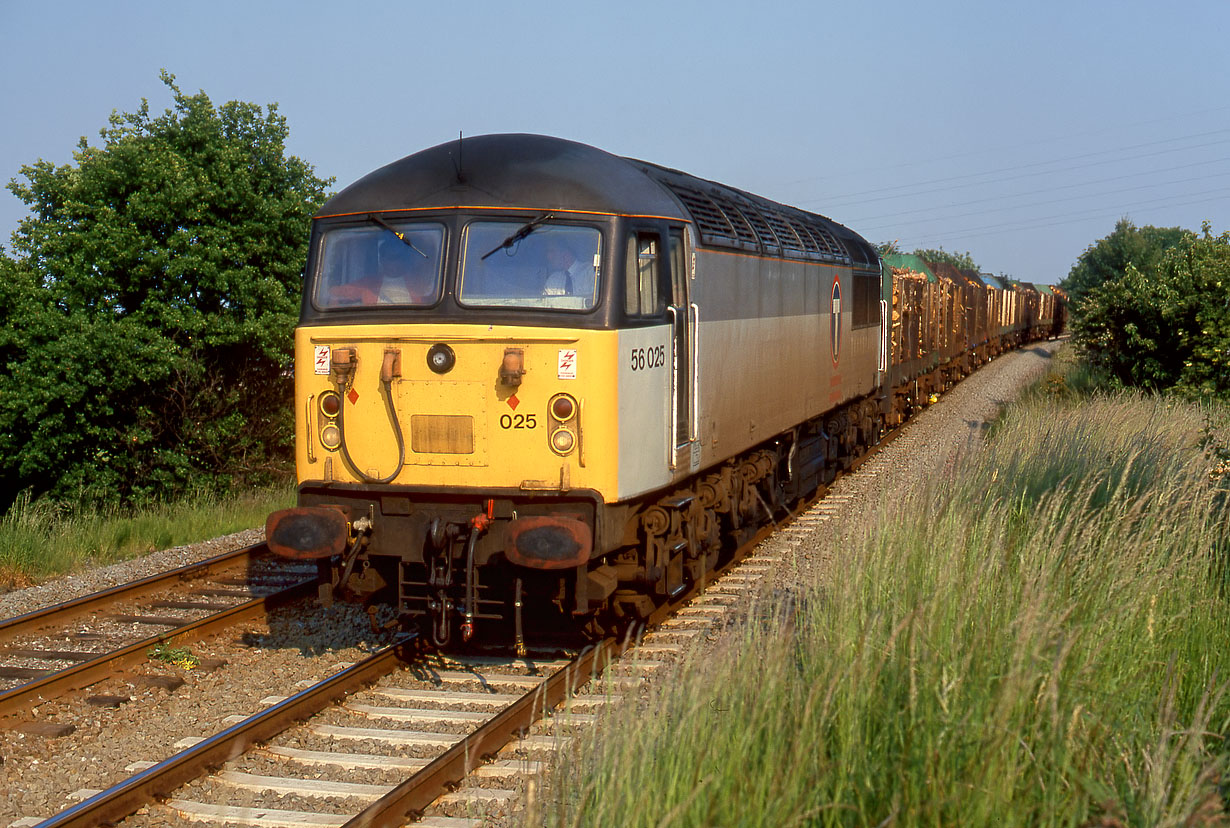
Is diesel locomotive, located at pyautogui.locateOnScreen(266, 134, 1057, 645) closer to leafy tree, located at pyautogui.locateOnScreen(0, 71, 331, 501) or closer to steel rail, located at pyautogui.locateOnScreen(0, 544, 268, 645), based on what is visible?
steel rail, located at pyautogui.locateOnScreen(0, 544, 268, 645)

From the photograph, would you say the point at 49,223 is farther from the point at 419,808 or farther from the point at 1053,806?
the point at 1053,806

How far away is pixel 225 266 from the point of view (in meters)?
19.3

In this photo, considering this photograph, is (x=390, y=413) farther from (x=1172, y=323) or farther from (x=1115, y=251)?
(x=1115, y=251)

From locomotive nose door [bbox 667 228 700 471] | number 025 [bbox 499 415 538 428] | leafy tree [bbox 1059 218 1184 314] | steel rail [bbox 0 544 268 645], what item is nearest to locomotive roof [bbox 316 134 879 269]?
locomotive nose door [bbox 667 228 700 471]

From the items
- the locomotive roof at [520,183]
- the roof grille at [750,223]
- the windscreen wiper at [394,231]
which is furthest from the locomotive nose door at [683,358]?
the windscreen wiper at [394,231]

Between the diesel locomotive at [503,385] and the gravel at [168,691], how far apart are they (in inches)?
26.2

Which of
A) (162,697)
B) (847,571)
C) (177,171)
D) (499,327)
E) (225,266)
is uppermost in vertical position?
(177,171)

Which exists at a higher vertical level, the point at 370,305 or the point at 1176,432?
the point at 370,305

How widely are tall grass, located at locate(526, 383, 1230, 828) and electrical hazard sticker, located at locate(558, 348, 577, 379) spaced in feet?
6.60

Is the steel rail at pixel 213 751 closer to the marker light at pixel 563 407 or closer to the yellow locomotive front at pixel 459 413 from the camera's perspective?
the yellow locomotive front at pixel 459 413

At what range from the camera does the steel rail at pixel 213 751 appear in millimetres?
5281

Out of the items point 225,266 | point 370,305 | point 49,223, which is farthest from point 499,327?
point 49,223

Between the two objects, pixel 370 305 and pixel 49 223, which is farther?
pixel 49 223

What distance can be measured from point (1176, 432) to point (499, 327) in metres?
8.48
